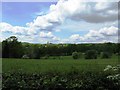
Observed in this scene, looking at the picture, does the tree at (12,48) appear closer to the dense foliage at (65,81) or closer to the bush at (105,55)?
the dense foliage at (65,81)

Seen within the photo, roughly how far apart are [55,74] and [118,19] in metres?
1.61

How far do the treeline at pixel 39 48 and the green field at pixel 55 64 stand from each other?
12 cm


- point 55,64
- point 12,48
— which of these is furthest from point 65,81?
point 12,48

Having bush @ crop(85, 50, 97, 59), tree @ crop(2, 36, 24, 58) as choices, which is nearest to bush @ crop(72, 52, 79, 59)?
bush @ crop(85, 50, 97, 59)

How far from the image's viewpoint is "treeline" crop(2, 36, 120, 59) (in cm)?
697

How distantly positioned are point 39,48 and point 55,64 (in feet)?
1.48

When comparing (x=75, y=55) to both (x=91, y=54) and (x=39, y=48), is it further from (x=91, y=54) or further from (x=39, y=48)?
(x=39, y=48)

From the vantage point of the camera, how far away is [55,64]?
23.1 ft

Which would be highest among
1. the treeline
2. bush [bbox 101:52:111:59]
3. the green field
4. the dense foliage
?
the treeline

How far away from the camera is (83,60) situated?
702 centimetres

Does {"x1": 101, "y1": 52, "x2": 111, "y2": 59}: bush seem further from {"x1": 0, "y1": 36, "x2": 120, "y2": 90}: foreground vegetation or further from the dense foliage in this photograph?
the dense foliage

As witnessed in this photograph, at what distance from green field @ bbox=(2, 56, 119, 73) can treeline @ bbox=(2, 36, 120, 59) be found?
12 centimetres

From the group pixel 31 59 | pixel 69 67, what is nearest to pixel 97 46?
pixel 69 67

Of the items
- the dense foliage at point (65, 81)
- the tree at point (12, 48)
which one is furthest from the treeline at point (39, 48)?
the dense foliage at point (65, 81)
